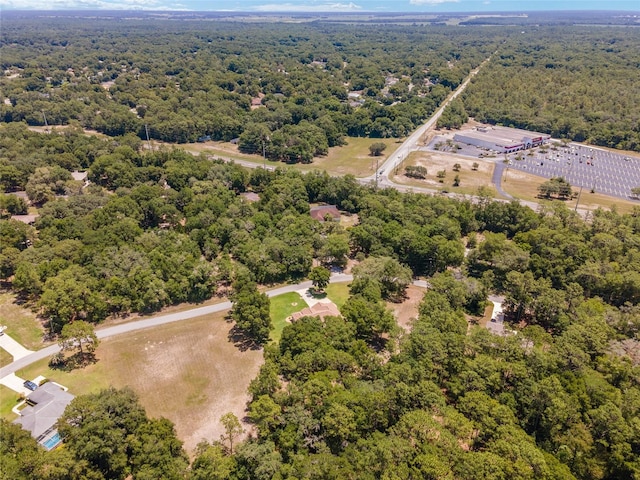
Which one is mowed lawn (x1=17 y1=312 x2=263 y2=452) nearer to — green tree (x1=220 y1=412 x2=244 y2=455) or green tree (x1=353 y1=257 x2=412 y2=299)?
green tree (x1=220 y1=412 x2=244 y2=455)

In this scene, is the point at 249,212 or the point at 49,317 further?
the point at 249,212

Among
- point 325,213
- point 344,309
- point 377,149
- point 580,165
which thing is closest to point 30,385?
point 344,309

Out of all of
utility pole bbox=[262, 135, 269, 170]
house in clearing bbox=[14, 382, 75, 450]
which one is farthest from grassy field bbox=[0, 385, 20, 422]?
utility pole bbox=[262, 135, 269, 170]

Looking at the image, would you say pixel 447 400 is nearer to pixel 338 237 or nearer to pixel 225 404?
pixel 225 404

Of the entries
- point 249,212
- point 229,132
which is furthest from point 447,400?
point 229,132

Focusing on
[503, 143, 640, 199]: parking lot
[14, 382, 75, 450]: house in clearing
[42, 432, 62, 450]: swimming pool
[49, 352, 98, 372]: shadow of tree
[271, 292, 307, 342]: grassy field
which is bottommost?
[503, 143, 640, 199]: parking lot

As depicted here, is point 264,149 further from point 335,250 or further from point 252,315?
point 252,315

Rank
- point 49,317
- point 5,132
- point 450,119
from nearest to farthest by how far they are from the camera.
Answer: point 49,317 → point 5,132 → point 450,119
